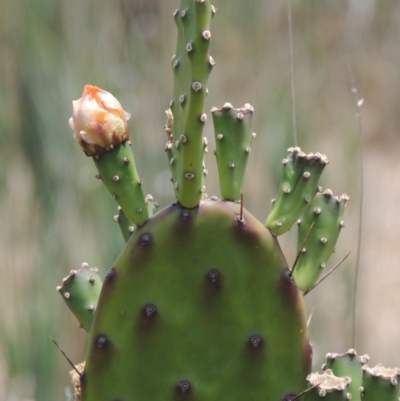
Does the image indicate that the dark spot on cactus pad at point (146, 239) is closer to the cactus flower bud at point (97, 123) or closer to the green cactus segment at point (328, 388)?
the cactus flower bud at point (97, 123)

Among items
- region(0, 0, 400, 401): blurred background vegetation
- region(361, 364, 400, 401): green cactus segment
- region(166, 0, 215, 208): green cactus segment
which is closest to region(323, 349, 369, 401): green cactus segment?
region(361, 364, 400, 401): green cactus segment

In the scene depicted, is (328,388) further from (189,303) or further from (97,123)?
(97,123)

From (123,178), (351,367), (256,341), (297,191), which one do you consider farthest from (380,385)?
(123,178)

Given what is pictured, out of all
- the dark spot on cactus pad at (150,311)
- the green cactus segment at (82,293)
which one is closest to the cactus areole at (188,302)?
the dark spot on cactus pad at (150,311)

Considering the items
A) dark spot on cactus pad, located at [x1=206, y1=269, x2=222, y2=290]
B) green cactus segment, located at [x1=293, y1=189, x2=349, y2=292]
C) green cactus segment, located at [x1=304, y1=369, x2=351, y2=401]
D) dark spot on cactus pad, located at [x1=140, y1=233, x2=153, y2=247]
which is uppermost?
green cactus segment, located at [x1=293, y1=189, x2=349, y2=292]

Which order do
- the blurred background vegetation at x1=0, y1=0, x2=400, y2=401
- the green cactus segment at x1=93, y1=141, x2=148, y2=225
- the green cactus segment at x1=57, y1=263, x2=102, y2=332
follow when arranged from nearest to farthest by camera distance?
the green cactus segment at x1=93, y1=141, x2=148, y2=225 → the green cactus segment at x1=57, y1=263, x2=102, y2=332 → the blurred background vegetation at x1=0, y1=0, x2=400, y2=401

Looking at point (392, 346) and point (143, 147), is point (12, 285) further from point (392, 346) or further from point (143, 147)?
point (392, 346)

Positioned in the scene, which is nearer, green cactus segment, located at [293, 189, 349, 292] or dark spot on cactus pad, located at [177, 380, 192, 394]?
dark spot on cactus pad, located at [177, 380, 192, 394]

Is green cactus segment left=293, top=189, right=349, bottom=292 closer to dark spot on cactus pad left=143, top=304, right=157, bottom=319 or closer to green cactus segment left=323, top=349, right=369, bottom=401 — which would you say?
green cactus segment left=323, top=349, right=369, bottom=401
